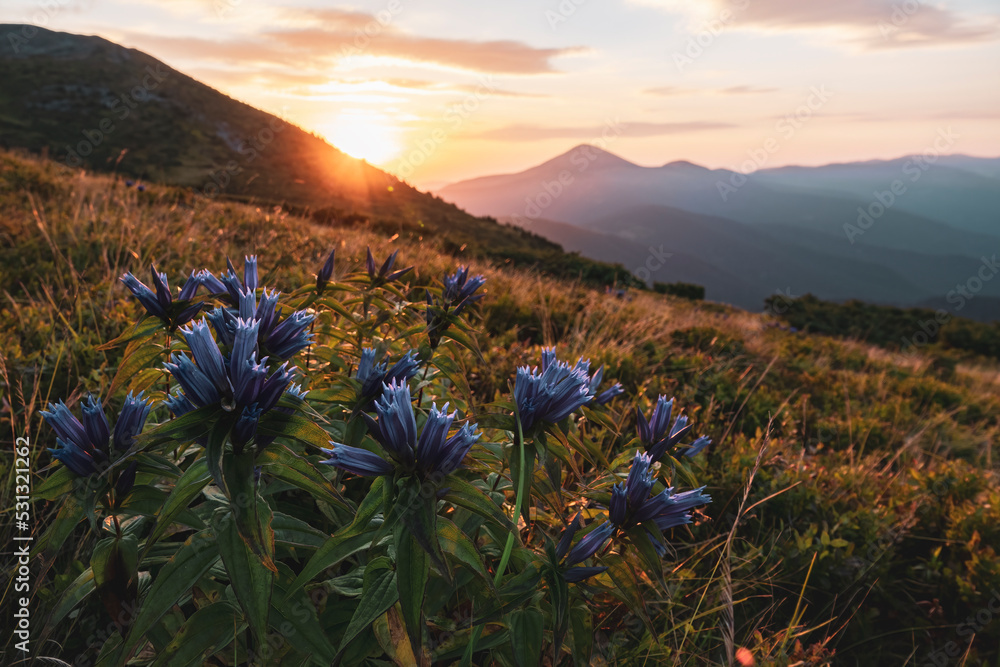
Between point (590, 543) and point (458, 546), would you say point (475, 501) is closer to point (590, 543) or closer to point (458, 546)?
point (458, 546)

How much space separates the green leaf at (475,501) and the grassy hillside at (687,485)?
9.3 inches

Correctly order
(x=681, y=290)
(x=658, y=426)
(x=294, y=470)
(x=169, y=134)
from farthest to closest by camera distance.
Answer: (x=169, y=134)
(x=681, y=290)
(x=658, y=426)
(x=294, y=470)

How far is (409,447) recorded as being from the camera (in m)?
1.14

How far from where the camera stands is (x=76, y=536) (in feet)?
Answer: 7.16

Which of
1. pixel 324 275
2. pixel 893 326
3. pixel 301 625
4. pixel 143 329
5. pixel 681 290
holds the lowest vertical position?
pixel 893 326

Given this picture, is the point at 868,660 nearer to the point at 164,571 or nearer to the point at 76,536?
the point at 164,571

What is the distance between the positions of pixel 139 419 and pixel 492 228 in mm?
42029

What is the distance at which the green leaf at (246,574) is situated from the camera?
1.03 meters

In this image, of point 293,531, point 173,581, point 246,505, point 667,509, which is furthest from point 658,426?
point 173,581

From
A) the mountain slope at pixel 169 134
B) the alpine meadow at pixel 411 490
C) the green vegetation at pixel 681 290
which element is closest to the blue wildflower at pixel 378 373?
the alpine meadow at pixel 411 490

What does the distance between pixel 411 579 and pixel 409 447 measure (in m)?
0.25

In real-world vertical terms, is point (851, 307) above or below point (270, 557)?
below

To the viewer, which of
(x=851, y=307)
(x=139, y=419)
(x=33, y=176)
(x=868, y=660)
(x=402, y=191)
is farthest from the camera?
(x=402, y=191)

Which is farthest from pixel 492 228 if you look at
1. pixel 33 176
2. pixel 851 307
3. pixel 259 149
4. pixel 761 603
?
pixel 761 603
